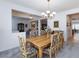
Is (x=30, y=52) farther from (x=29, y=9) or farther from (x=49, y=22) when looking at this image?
(x=49, y=22)

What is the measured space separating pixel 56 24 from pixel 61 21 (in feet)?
1.79

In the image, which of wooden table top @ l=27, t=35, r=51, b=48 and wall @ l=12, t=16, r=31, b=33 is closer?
wooden table top @ l=27, t=35, r=51, b=48

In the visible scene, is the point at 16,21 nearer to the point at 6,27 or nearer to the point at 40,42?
the point at 6,27

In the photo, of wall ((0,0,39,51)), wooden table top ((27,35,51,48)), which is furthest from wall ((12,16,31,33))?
wooden table top ((27,35,51,48))

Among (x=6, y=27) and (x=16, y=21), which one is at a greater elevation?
(x=16, y=21)

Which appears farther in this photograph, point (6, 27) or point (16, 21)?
point (16, 21)

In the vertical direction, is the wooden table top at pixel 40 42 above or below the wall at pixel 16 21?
below

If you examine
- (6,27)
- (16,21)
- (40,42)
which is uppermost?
(16,21)

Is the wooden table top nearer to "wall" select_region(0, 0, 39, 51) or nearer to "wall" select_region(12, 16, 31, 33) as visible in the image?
"wall" select_region(0, 0, 39, 51)

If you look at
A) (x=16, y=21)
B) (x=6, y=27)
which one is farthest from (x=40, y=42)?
(x=16, y=21)

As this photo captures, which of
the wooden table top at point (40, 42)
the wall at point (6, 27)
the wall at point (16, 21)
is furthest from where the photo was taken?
the wall at point (16, 21)

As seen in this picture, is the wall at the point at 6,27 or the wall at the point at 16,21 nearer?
the wall at the point at 6,27

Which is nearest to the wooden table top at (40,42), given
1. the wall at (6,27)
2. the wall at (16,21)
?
the wall at (6,27)

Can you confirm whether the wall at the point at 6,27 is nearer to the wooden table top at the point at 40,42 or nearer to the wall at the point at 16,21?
the wooden table top at the point at 40,42
